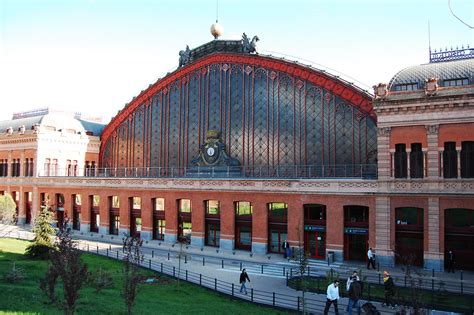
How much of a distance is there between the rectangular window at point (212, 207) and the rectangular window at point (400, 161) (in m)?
19.5

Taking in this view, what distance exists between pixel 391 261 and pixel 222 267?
14.0 meters

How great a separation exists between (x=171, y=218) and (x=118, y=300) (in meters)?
28.4

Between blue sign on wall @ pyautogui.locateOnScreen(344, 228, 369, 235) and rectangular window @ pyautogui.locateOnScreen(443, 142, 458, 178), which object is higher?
rectangular window @ pyautogui.locateOnScreen(443, 142, 458, 178)

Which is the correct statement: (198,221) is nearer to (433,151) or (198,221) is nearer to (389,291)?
(433,151)

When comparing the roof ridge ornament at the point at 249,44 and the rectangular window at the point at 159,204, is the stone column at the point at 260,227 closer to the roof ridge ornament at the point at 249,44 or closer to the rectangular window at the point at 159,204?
the rectangular window at the point at 159,204

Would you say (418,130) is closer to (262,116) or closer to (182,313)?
(262,116)

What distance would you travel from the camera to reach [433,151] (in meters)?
36.4

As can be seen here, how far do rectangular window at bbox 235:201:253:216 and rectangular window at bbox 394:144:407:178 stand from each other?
1533 centimetres

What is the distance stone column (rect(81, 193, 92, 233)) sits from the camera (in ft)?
202

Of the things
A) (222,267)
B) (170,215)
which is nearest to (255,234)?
(222,267)

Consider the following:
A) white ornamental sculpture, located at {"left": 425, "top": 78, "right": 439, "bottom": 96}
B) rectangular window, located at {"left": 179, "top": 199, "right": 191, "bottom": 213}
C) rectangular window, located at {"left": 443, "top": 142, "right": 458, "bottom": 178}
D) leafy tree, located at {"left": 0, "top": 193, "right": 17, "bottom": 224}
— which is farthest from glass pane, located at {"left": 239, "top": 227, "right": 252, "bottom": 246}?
leafy tree, located at {"left": 0, "top": 193, "right": 17, "bottom": 224}

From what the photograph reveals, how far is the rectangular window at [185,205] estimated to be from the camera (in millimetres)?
51719

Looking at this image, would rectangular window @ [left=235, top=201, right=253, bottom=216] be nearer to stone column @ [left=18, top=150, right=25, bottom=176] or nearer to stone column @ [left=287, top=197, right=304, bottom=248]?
stone column @ [left=287, top=197, right=304, bottom=248]

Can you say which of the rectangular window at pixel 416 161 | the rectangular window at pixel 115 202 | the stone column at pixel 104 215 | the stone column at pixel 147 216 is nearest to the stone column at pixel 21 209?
the stone column at pixel 104 215
